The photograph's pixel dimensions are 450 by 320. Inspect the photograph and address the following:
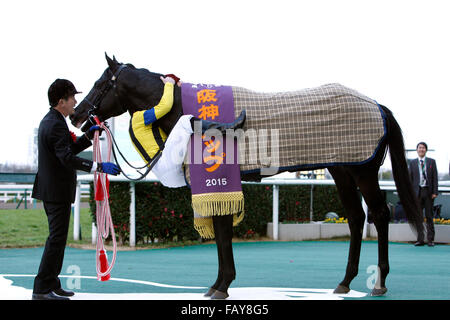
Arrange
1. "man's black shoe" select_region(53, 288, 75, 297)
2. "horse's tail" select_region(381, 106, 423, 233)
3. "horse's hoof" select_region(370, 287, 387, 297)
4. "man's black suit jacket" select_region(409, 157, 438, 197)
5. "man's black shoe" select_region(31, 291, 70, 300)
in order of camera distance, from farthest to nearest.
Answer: "man's black suit jacket" select_region(409, 157, 438, 197)
"horse's tail" select_region(381, 106, 423, 233)
"horse's hoof" select_region(370, 287, 387, 297)
"man's black shoe" select_region(53, 288, 75, 297)
"man's black shoe" select_region(31, 291, 70, 300)

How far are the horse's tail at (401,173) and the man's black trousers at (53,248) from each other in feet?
8.66

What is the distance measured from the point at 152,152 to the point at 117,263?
8.62ft

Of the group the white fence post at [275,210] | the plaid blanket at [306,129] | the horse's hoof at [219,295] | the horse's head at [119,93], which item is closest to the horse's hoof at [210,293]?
the horse's hoof at [219,295]

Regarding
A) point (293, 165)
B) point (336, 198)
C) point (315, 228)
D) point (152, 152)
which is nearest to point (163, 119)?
point (152, 152)

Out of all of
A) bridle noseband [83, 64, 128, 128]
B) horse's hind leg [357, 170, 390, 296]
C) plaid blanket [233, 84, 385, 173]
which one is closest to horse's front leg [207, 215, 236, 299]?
plaid blanket [233, 84, 385, 173]

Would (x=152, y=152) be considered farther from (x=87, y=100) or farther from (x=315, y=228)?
(x=315, y=228)

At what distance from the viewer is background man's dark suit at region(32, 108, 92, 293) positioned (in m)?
3.84

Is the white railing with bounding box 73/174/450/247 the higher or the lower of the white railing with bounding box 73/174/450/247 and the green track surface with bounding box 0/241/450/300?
the higher

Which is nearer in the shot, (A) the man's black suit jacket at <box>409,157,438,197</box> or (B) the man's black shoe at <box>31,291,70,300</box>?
(B) the man's black shoe at <box>31,291,70,300</box>

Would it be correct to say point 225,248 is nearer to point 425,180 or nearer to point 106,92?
point 106,92

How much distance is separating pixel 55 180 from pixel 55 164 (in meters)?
0.12

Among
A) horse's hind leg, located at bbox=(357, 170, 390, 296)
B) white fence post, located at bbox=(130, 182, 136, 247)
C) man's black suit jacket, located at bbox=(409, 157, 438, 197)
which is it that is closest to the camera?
horse's hind leg, located at bbox=(357, 170, 390, 296)

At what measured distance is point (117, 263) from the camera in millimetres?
6211

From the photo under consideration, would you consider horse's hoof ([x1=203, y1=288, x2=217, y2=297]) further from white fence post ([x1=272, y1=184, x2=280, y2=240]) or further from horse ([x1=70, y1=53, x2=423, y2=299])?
white fence post ([x1=272, y1=184, x2=280, y2=240])
